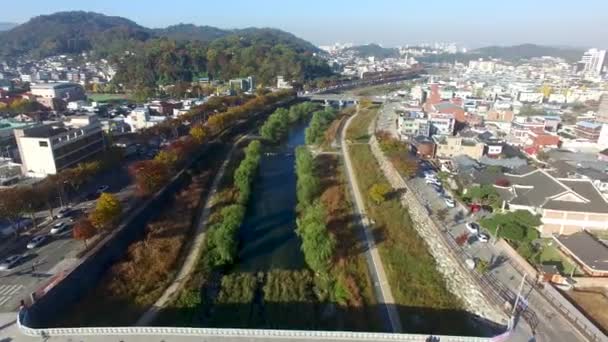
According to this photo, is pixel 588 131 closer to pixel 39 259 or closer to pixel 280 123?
pixel 280 123

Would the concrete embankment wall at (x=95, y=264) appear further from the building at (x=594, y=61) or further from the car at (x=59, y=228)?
the building at (x=594, y=61)

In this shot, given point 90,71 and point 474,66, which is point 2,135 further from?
point 474,66

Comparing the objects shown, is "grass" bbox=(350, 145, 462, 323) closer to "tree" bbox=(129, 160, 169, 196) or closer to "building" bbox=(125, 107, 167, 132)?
"tree" bbox=(129, 160, 169, 196)

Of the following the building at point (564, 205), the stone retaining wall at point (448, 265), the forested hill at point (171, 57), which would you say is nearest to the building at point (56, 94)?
the forested hill at point (171, 57)

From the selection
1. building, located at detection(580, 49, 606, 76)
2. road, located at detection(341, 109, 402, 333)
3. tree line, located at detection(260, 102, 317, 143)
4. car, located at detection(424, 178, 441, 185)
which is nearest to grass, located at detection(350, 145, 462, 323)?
road, located at detection(341, 109, 402, 333)

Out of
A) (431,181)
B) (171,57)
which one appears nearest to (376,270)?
(431,181)
